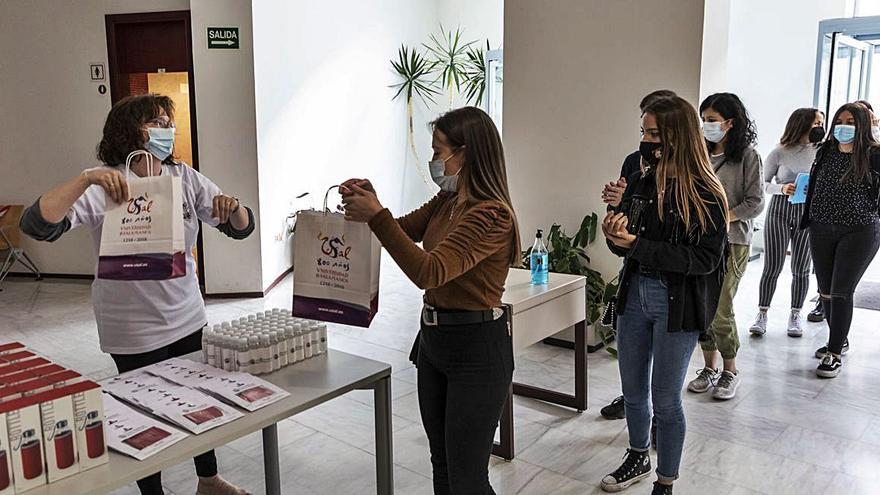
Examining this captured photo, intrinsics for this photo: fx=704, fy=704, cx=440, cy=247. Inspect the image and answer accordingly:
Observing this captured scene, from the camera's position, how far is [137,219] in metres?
1.94

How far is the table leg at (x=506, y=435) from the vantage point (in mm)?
3033

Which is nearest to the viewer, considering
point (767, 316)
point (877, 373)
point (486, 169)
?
point (486, 169)

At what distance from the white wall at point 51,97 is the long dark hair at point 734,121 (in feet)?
16.7

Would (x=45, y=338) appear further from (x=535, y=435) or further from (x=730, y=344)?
(x=730, y=344)

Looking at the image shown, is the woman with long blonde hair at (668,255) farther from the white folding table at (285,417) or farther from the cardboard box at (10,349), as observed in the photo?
the cardboard box at (10,349)

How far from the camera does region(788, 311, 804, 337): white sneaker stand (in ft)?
15.8

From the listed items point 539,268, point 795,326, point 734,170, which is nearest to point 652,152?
point 539,268

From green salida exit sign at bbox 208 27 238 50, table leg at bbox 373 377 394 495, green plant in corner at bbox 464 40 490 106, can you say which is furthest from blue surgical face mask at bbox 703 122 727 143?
green plant in corner at bbox 464 40 490 106

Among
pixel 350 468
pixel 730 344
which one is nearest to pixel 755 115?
pixel 730 344

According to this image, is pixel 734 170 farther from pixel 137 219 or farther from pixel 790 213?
pixel 137 219

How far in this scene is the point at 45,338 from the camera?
4.98m

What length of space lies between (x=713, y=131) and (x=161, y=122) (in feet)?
8.08

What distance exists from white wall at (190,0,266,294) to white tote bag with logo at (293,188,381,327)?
4.04 meters

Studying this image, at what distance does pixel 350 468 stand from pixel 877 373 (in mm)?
3159
